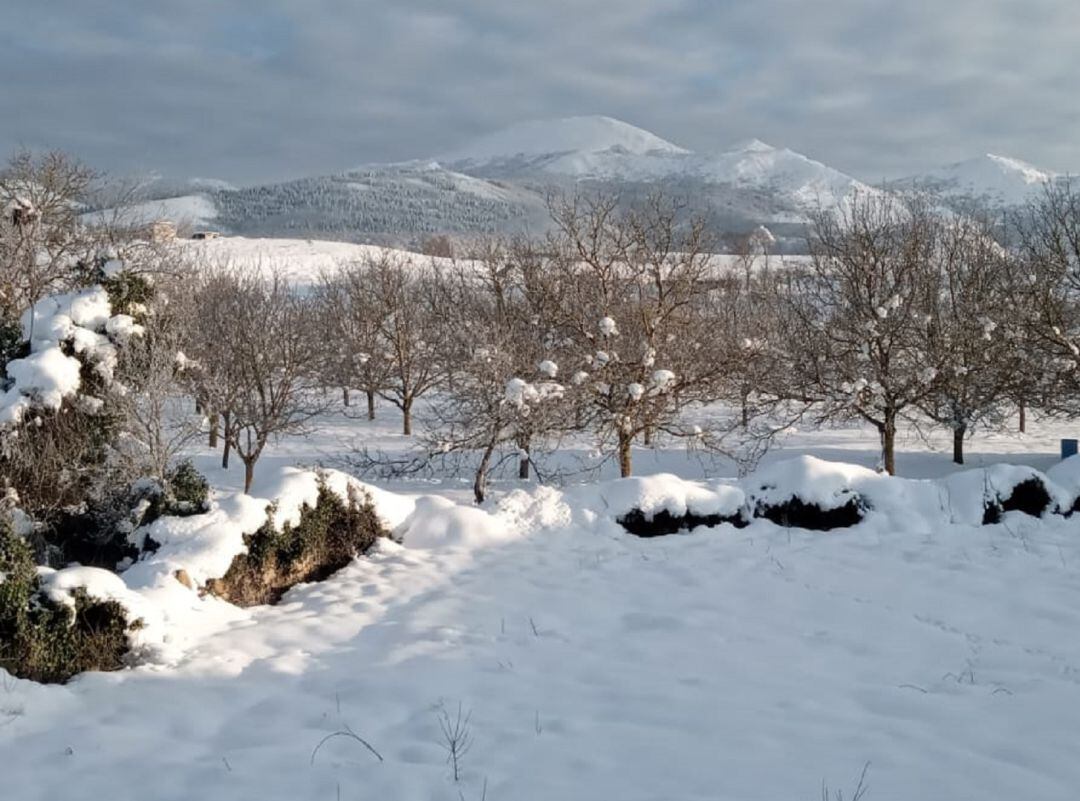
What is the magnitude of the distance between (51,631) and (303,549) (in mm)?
3160

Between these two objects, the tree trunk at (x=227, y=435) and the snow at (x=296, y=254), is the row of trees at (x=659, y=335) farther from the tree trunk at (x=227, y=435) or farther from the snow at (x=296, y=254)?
the snow at (x=296, y=254)

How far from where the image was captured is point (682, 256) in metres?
17.3

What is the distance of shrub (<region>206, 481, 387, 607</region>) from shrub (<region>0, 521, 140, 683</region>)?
1.68 meters

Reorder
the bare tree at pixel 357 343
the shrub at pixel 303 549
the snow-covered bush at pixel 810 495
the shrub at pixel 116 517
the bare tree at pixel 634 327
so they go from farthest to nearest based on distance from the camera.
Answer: the bare tree at pixel 357 343
the bare tree at pixel 634 327
the snow-covered bush at pixel 810 495
the shrub at pixel 116 517
the shrub at pixel 303 549

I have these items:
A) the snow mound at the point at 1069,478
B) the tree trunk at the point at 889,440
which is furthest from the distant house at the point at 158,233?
the snow mound at the point at 1069,478

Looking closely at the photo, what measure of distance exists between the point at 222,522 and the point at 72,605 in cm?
235

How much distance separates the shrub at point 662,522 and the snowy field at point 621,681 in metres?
0.45

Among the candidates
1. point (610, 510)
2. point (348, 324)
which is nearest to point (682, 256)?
point (610, 510)

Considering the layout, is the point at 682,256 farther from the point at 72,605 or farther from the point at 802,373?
the point at 72,605

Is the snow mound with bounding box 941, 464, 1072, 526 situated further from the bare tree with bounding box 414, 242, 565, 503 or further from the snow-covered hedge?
the bare tree with bounding box 414, 242, 565, 503

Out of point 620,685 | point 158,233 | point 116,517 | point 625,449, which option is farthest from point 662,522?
point 158,233

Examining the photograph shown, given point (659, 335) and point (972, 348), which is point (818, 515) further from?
point (972, 348)

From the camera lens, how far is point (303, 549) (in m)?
9.01

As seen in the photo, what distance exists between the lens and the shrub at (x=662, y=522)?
10.3m
